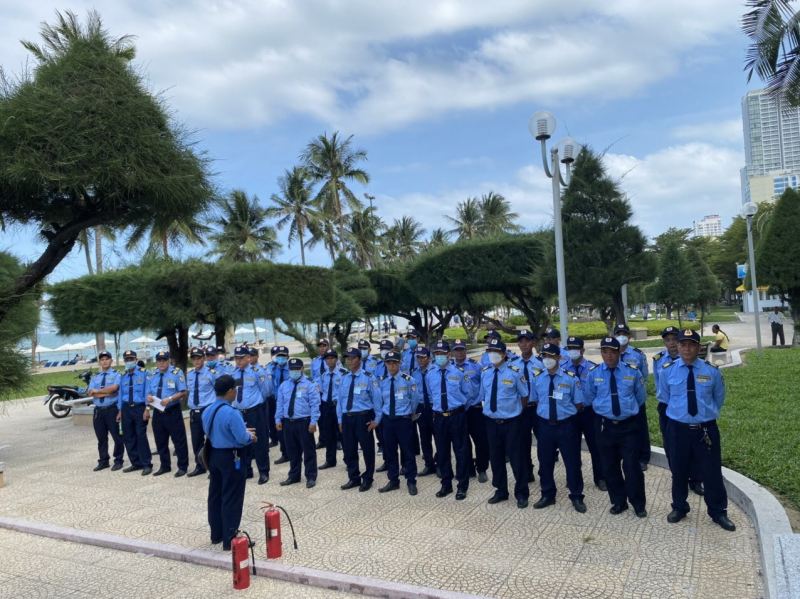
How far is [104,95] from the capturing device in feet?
30.9

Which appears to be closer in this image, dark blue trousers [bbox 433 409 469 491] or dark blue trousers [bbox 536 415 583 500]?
dark blue trousers [bbox 536 415 583 500]

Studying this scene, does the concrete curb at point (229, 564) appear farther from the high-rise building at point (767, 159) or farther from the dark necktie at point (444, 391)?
the high-rise building at point (767, 159)

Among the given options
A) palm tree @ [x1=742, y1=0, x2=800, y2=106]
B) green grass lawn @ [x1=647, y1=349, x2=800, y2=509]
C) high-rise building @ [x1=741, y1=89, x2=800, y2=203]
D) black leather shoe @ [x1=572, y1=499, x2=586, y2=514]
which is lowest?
black leather shoe @ [x1=572, y1=499, x2=586, y2=514]

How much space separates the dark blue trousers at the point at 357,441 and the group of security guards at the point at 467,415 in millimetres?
16

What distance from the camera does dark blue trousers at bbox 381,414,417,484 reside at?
768 cm

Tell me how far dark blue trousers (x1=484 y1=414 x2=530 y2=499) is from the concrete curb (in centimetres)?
235

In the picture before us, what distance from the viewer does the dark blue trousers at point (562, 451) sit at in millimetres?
6582

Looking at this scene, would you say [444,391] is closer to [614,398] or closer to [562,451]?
[562,451]

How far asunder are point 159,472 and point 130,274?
724 cm

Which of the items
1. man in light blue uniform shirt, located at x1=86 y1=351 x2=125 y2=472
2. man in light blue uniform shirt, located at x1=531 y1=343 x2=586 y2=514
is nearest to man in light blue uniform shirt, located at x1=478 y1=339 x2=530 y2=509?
man in light blue uniform shirt, located at x1=531 y1=343 x2=586 y2=514

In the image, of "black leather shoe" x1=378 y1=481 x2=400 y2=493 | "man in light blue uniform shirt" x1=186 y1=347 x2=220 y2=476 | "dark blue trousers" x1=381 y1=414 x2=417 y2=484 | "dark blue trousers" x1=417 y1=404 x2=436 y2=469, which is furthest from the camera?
"man in light blue uniform shirt" x1=186 y1=347 x2=220 y2=476

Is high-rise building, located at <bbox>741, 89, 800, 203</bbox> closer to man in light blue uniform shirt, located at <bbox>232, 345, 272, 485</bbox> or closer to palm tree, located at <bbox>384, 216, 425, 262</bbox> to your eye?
palm tree, located at <bbox>384, 216, 425, 262</bbox>

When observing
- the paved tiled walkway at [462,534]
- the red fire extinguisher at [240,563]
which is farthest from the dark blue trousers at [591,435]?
the red fire extinguisher at [240,563]

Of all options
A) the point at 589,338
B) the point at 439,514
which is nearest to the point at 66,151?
the point at 439,514
